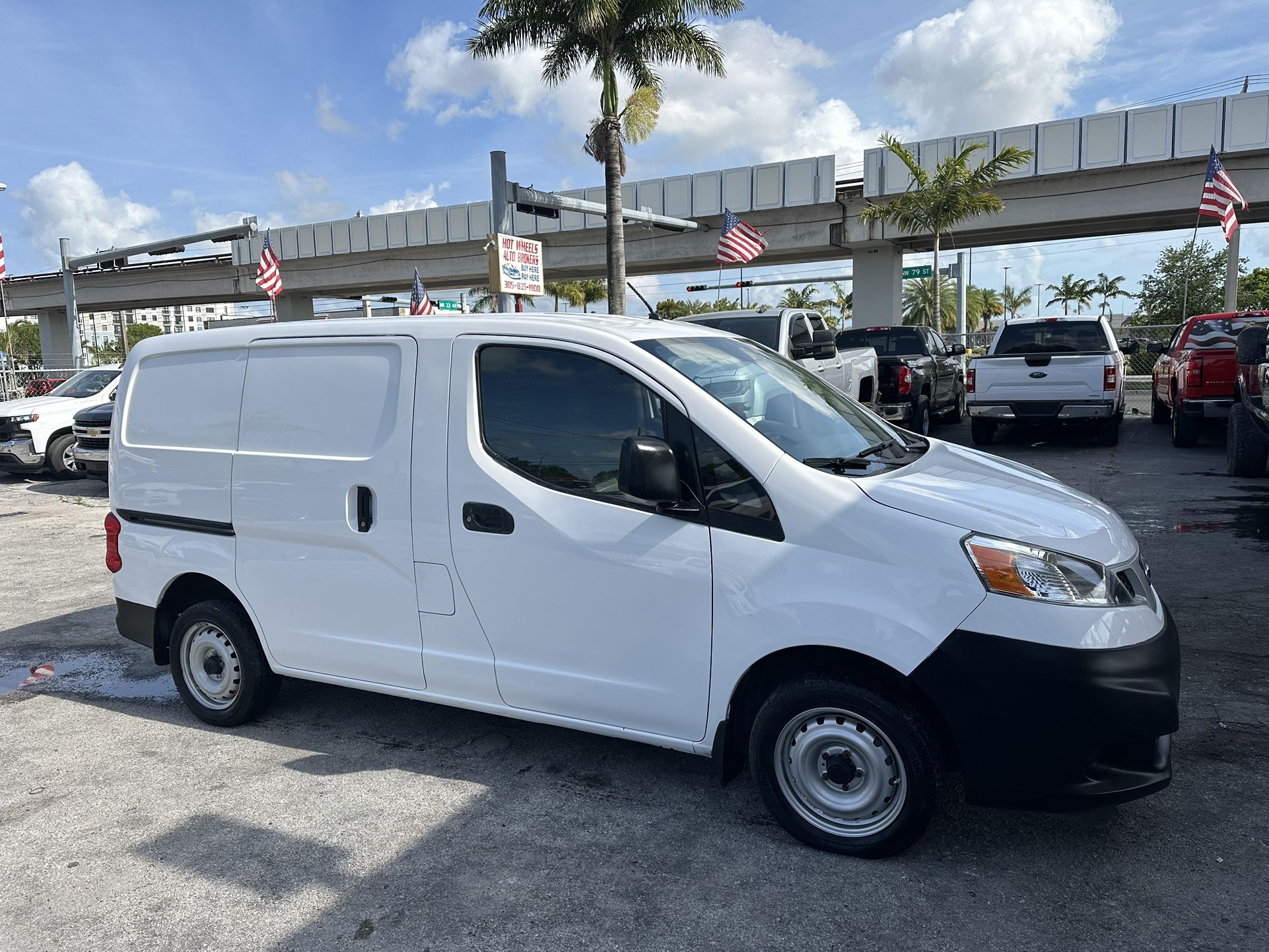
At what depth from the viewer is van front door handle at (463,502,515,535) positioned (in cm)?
362

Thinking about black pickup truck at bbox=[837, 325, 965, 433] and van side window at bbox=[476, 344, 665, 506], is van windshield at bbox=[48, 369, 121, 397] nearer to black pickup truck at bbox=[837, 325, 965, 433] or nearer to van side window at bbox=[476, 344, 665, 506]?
black pickup truck at bbox=[837, 325, 965, 433]

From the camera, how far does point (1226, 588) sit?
6277 mm

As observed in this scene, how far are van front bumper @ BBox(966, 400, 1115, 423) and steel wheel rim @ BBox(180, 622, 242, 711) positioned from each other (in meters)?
11.5

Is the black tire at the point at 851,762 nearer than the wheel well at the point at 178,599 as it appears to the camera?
Yes

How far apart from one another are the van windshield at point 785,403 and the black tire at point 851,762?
2.64 feet

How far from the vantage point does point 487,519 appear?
12.0 feet

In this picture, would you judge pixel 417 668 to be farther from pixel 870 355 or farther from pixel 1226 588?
pixel 870 355

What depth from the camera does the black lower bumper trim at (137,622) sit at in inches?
187

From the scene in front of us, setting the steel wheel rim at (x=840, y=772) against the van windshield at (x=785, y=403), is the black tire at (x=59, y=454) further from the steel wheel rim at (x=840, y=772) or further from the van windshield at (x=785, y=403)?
the steel wheel rim at (x=840, y=772)

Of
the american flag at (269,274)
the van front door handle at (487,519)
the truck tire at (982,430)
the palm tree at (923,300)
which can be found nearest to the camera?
the van front door handle at (487,519)

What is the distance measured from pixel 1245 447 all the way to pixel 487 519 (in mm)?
9486

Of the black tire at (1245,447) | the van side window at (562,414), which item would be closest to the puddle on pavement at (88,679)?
the van side window at (562,414)

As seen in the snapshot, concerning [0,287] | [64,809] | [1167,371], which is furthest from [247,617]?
[0,287]

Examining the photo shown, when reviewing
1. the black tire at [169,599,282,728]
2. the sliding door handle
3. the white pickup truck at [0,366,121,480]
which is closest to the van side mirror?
the sliding door handle
